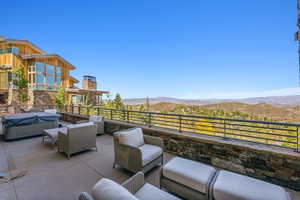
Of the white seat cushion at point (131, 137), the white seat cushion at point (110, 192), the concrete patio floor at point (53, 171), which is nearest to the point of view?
the white seat cushion at point (110, 192)

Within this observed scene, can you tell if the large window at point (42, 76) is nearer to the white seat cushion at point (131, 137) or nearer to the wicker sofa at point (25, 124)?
the wicker sofa at point (25, 124)

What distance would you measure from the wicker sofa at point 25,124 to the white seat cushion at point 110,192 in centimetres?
559

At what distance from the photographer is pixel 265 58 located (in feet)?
27.3

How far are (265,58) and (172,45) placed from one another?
680 centimetres

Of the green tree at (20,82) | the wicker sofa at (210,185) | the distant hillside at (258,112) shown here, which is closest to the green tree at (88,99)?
the green tree at (20,82)

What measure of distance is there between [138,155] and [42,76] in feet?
48.4

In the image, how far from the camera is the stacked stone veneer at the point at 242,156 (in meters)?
2.15

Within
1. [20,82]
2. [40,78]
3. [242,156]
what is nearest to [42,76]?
[40,78]

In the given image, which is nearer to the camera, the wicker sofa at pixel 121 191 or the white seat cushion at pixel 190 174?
the wicker sofa at pixel 121 191

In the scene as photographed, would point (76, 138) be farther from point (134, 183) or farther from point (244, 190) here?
point (244, 190)

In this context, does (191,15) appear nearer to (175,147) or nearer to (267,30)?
(267,30)

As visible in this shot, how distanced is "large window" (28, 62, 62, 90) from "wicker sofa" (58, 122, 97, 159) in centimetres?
1209

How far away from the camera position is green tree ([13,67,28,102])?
10773 millimetres

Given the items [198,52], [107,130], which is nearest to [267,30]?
[198,52]
